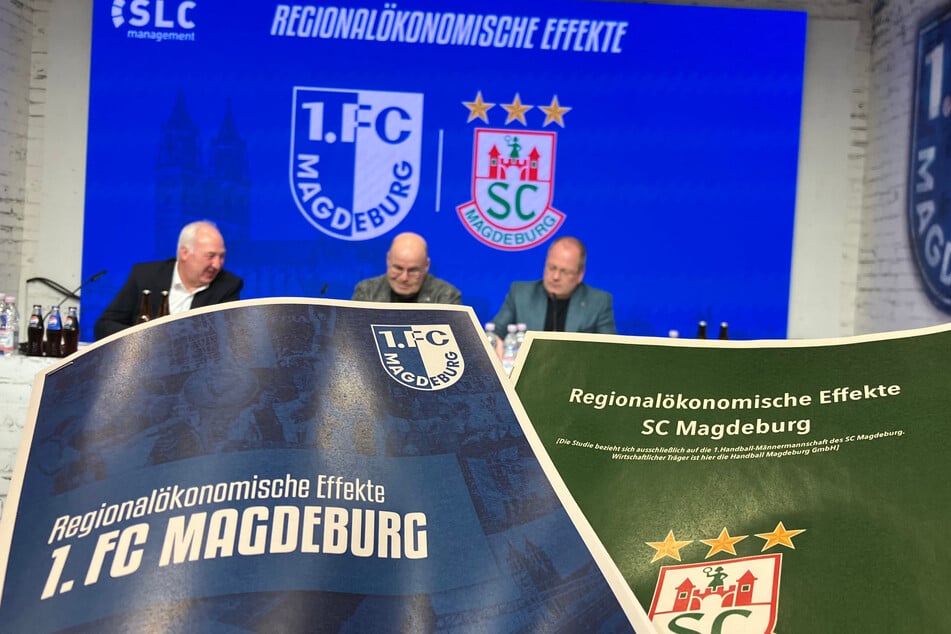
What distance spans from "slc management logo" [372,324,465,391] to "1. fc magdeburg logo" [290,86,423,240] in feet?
14.0

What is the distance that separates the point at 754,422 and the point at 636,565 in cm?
12

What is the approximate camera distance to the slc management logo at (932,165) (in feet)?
13.8

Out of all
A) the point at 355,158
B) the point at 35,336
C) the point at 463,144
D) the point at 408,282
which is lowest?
the point at 35,336

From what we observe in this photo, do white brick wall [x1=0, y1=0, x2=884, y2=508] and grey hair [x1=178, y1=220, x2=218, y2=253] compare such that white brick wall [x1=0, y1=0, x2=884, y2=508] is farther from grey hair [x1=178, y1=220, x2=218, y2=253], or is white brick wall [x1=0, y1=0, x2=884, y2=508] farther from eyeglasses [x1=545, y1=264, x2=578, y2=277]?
eyeglasses [x1=545, y1=264, x2=578, y2=277]

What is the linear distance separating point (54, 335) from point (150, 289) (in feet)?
1.30

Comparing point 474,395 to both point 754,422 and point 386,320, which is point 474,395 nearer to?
point 386,320

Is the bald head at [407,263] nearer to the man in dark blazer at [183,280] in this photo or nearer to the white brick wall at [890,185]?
the man in dark blazer at [183,280]

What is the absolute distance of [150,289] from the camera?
3.50 metres

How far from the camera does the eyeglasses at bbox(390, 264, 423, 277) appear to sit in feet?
12.3

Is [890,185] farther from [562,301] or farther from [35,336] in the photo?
[35,336]

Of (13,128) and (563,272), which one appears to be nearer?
(563,272)

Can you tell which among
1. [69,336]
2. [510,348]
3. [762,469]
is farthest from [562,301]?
[762,469]

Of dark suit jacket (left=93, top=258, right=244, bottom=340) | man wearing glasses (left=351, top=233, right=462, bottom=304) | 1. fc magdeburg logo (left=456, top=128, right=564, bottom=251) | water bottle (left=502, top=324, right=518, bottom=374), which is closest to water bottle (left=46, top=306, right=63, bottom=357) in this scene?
dark suit jacket (left=93, top=258, right=244, bottom=340)

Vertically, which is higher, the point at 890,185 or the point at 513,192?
the point at 890,185
